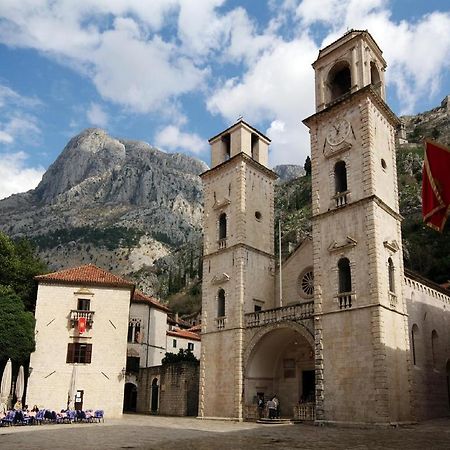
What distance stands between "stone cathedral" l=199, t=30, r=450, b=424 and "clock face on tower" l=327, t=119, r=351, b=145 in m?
0.08

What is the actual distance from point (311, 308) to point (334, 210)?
5717mm

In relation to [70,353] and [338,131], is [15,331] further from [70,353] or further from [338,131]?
[338,131]

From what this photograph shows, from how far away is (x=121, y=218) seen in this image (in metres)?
166

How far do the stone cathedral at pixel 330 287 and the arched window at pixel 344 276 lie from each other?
0.06 m

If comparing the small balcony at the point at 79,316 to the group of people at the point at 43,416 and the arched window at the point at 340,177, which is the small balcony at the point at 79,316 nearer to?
the group of people at the point at 43,416

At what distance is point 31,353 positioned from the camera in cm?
3494

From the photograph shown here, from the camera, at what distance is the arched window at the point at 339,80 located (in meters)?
30.5

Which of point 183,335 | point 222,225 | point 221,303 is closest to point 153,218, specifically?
point 183,335

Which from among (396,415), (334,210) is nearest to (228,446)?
(396,415)

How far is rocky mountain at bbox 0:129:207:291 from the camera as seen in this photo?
488 feet

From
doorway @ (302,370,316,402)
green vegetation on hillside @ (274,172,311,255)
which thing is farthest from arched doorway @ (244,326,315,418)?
green vegetation on hillside @ (274,172,311,255)

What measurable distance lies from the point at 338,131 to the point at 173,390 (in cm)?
2339

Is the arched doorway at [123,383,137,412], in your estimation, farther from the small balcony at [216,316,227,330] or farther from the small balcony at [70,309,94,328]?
the small balcony at [216,316,227,330]

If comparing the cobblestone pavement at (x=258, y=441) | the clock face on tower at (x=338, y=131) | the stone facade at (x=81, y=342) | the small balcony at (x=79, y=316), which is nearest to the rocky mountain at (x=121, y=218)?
the stone facade at (x=81, y=342)
